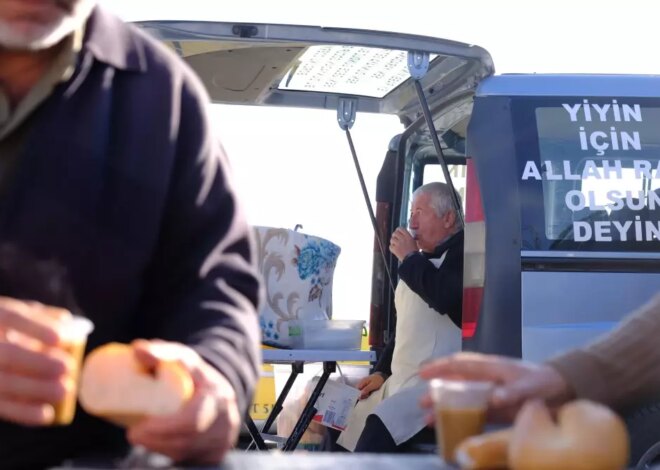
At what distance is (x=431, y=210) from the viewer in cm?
559

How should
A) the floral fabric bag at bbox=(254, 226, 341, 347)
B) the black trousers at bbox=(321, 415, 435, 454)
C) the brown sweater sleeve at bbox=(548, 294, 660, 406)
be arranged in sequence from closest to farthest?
the brown sweater sleeve at bbox=(548, 294, 660, 406), the black trousers at bbox=(321, 415, 435, 454), the floral fabric bag at bbox=(254, 226, 341, 347)

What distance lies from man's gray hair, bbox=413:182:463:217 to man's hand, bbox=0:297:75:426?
424cm

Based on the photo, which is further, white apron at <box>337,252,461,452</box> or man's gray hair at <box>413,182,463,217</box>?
man's gray hair at <box>413,182,463,217</box>

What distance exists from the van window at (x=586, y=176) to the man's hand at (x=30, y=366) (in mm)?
3134

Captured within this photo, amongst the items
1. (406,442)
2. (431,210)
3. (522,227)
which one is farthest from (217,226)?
(431,210)

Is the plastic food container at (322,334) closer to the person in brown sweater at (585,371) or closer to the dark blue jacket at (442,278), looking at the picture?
the dark blue jacket at (442,278)

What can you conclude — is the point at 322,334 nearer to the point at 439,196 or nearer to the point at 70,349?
the point at 439,196

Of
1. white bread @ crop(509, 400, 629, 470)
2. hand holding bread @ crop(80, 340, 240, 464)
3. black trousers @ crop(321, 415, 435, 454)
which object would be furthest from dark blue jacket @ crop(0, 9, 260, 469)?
black trousers @ crop(321, 415, 435, 454)

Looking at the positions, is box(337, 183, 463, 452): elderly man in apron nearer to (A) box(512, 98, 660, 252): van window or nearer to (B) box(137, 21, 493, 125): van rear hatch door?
(B) box(137, 21, 493, 125): van rear hatch door

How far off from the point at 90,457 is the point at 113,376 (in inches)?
9.0

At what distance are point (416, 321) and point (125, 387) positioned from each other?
402 cm

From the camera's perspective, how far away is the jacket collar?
1.85m

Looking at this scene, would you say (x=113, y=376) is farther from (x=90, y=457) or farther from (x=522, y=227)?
(x=522, y=227)

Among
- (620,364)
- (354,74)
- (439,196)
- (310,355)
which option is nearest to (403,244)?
(439,196)
